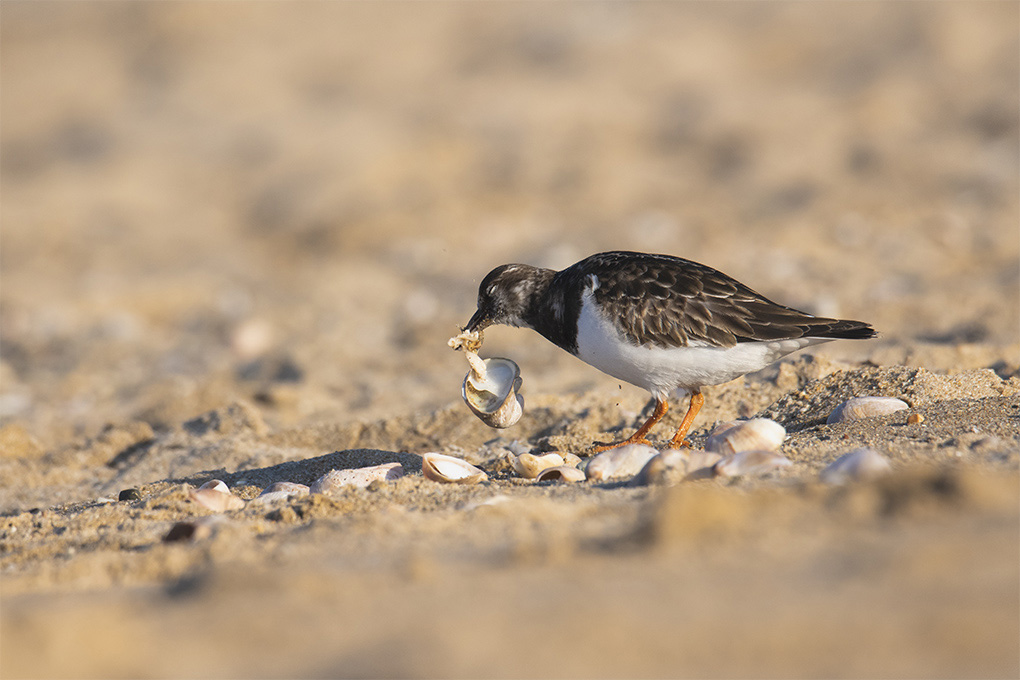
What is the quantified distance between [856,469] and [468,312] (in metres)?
6.43

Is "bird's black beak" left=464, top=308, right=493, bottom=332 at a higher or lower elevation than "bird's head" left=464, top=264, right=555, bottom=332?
lower

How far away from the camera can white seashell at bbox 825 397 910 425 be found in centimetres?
489

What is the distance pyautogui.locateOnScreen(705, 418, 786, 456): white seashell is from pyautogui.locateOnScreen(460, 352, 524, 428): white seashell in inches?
48.4

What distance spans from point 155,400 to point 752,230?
659cm

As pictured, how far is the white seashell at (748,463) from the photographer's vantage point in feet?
12.4

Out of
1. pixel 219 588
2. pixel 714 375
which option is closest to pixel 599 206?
pixel 714 375

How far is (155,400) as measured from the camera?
7.84 meters

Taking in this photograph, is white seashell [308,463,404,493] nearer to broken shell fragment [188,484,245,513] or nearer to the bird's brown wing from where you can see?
broken shell fragment [188,484,245,513]

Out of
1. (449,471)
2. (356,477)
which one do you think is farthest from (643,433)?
(356,477)

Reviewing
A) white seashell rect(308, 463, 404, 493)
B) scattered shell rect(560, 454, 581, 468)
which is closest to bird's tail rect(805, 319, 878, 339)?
scattered shell rect(560, 454, 581, 468)

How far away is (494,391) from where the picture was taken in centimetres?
541

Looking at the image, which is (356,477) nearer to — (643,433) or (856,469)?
(643,433)

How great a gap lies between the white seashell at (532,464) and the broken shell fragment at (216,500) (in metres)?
1.24

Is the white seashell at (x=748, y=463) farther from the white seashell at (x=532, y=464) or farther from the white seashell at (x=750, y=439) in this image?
the white seashell at (x=532, y=464)
